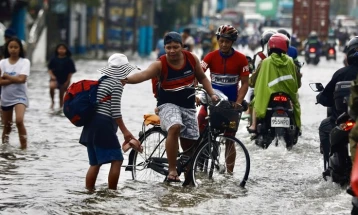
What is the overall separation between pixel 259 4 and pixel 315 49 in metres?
66.6

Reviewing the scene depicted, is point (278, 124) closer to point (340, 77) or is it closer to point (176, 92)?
point (176, 92)

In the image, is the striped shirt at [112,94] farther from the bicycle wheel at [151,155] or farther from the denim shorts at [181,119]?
the bicycle wheel at [151,155]

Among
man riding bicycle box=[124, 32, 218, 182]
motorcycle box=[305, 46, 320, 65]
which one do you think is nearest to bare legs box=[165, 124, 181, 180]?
man riding bicycle box=[124, 32, 218, 182]

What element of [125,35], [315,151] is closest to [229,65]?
[315,151]

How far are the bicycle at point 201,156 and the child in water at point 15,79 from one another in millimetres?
3068

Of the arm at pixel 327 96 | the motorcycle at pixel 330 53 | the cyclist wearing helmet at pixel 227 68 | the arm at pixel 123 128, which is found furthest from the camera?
the motorcycle at pixel 330 53

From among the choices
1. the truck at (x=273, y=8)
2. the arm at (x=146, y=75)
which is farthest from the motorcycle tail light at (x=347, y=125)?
the truck at (x=273, y=8)

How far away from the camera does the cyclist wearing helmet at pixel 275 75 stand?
1381 cm

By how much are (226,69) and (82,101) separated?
2.59 meters

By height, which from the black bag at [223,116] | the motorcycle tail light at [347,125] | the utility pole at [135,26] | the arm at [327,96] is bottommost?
the utility pole at [135,26]

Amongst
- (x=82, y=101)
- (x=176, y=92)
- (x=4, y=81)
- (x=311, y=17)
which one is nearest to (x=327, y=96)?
(x=176, y=92)

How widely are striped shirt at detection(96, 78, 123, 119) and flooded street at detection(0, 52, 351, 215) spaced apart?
0.82m

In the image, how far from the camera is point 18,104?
14.2 meters

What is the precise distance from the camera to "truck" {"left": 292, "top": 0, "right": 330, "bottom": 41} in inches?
2135
